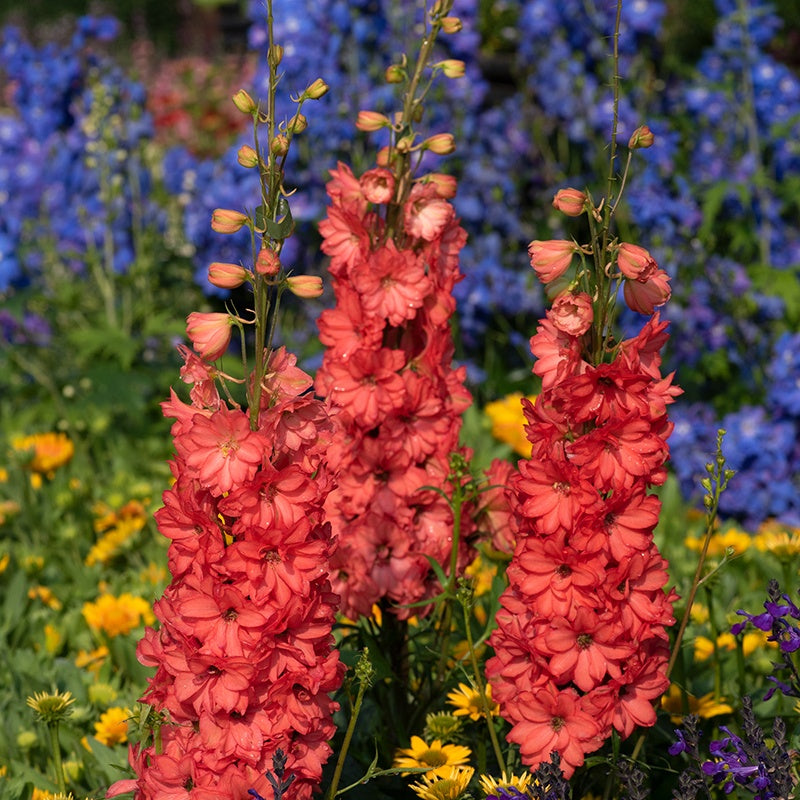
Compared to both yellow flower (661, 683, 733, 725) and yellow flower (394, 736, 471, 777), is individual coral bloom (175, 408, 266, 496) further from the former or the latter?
yellow flower (661, 683, 733, 725)

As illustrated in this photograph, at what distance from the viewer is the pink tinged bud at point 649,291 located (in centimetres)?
177

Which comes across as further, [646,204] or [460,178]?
[460,178]

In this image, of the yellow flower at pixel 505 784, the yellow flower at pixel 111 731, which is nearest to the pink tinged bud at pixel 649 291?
the yellow flower at pixel 505 784

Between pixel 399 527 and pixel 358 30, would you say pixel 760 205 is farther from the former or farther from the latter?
pixel 399 527

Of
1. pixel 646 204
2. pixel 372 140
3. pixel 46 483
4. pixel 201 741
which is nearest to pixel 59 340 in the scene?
pixel 46 483

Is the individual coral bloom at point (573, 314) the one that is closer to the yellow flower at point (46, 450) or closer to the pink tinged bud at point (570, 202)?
the pink tinged bud at point (570, 202)

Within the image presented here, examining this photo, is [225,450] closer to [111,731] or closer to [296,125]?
[296,125]

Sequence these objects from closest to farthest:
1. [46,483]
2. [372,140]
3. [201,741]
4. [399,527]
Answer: [201,741] < [399,527] < [46,483] < [372,140]

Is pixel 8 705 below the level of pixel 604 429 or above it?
below

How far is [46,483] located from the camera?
14.0 ft

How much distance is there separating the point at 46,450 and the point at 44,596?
36.6 inches

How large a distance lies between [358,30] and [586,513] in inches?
148

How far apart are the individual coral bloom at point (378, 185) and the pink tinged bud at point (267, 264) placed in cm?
48

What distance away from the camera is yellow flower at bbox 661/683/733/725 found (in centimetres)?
228
